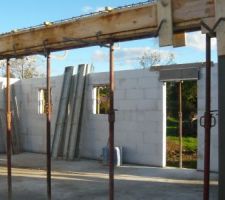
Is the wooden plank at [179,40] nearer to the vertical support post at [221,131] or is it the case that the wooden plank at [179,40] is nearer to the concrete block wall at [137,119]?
the vertical support post at [221,131]

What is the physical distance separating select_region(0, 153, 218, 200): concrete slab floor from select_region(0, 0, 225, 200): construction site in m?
0.02

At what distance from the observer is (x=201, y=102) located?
32.8 feet

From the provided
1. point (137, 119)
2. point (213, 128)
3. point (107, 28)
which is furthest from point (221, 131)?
point (137, 119)

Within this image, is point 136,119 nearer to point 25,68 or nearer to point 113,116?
point 113,116

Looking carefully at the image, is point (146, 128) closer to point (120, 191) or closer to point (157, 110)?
point (157, 110)

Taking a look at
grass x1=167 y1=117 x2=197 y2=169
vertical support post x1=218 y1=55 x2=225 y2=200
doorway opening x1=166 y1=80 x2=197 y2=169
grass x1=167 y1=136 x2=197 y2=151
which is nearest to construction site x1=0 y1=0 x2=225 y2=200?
vertical support post x1=218 y1=55 x2=225 y2=200

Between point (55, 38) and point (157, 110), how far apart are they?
617 centimetres

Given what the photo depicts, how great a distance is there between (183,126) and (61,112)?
21.2 ft

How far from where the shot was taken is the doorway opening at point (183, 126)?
12.5 meters

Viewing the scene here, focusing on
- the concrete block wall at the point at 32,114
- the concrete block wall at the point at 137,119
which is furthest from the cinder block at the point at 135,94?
the concrete block wall at the point at 32,114

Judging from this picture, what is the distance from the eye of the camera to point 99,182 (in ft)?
28.4

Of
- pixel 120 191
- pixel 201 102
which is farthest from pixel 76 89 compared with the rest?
pixel 120 191

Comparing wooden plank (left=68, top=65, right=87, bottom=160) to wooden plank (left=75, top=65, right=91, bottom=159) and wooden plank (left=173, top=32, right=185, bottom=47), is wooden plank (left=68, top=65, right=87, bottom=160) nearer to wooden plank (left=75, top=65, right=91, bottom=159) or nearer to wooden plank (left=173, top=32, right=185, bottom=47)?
wooden plank (left=75, top=65, right=91, bottom=159)

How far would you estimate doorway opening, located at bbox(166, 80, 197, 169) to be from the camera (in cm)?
1251
